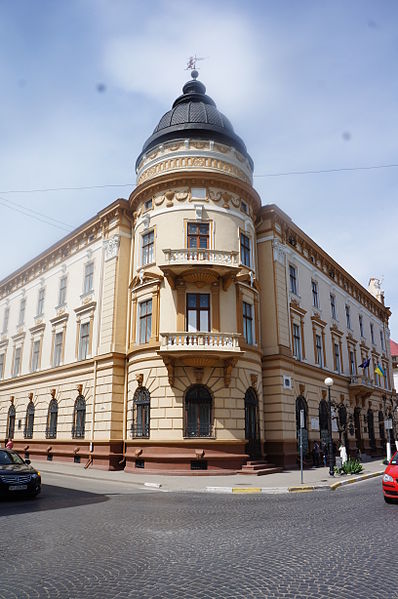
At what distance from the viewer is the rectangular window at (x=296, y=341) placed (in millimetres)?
28183

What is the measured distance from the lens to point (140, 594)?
535 centimetres

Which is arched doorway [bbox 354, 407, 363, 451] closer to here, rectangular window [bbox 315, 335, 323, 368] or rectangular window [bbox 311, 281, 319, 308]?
rectangular window [bbox 315, 335, 323, 368]

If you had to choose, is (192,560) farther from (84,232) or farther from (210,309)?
(84,232)

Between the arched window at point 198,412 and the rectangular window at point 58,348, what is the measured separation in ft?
39.5

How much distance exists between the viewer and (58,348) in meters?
30.3

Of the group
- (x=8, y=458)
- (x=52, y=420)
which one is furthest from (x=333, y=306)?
(x=8, y=458)

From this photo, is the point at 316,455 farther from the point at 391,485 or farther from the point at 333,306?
the point at 391,485

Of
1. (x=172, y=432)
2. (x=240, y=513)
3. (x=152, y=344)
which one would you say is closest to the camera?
(x=240, y=513)

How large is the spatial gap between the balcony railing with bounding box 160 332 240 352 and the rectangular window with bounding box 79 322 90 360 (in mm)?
7955

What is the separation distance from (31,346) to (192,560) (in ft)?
97.4

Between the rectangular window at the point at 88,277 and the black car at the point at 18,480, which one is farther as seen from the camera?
the rectangular window at the point at 88,277

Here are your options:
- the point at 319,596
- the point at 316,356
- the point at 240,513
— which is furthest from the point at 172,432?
the point at 319,596

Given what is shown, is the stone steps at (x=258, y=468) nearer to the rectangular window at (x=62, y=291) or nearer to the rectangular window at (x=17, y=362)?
the rectangular window at (x=62, y=291)

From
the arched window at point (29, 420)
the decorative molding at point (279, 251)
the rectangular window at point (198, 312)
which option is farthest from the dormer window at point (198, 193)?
the arched window at point (29, 420)
